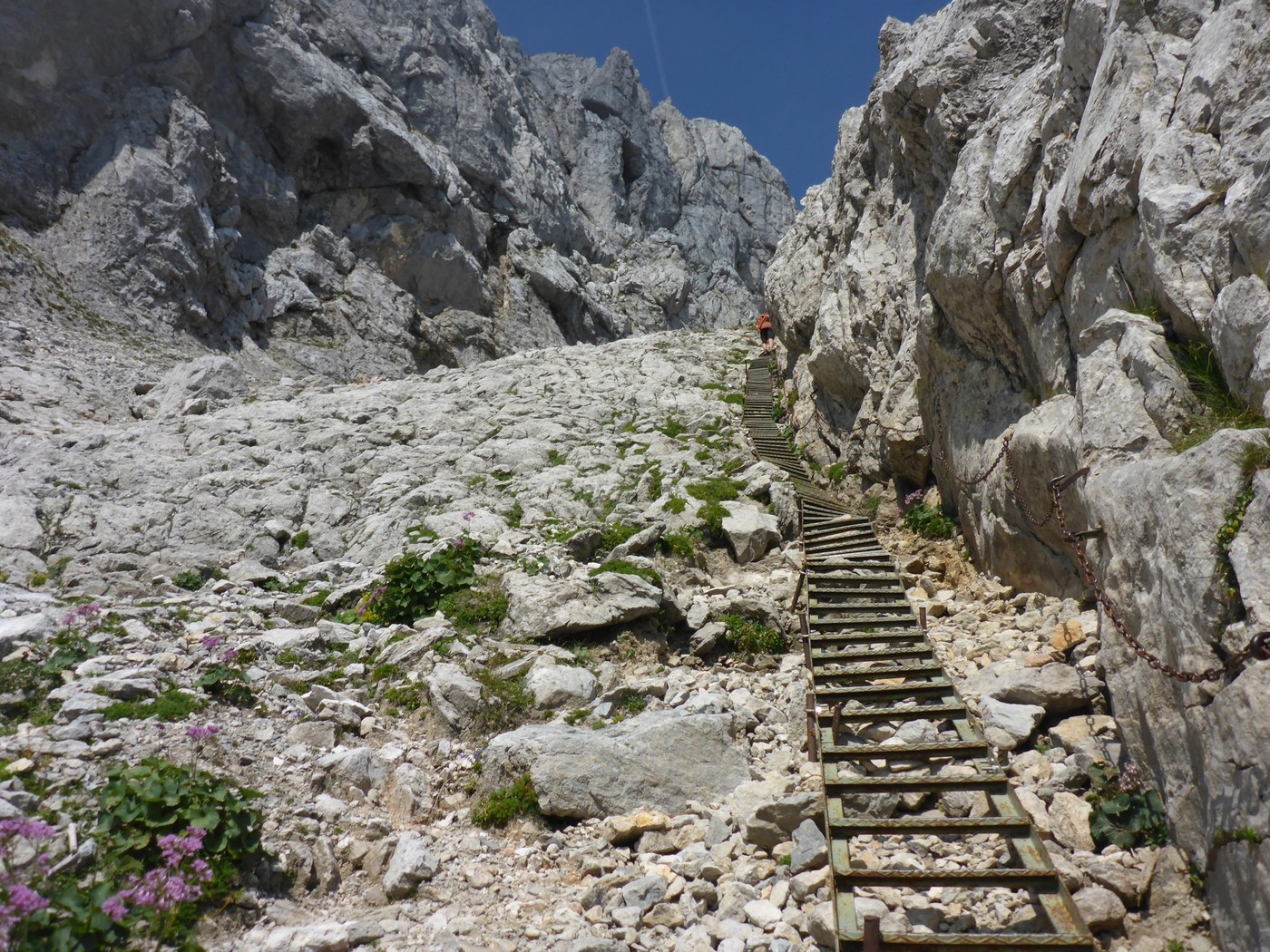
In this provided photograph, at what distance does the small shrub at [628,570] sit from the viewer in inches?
503

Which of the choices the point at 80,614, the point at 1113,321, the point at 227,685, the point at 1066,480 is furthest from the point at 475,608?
the point at 1113,321

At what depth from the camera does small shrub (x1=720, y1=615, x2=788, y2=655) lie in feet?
37.9

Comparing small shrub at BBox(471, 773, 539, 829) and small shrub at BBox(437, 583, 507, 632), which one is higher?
small shrub at BBox(437, 583, 507, 632)

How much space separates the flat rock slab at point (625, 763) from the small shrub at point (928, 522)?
824 cm

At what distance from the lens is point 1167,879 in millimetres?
5660

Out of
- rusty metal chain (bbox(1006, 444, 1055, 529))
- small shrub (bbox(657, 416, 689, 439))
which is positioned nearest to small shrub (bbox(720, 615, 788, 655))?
rusty metal chain (bbox(1006, 444, 1055, 529))

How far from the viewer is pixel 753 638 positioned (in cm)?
1163

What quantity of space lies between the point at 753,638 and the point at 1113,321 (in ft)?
21.6

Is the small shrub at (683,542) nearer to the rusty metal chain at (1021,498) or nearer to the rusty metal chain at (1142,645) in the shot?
the rusty metal chain at (1021,498)

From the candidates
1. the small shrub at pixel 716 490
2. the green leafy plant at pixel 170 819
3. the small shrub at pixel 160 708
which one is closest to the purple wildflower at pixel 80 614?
the small shrub at pixel 160 708

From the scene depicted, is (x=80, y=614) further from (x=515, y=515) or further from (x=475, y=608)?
(x=515, y=515)

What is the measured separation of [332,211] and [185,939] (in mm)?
62404

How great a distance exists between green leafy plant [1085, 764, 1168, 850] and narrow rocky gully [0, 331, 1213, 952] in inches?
1.8

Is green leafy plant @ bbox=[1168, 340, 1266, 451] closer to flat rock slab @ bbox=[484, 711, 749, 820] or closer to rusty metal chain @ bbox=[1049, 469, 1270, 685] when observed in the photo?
A: rusty metal chain @ bbox=[1049, 469, 1270, 685]
